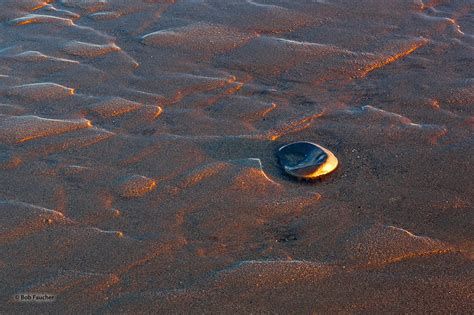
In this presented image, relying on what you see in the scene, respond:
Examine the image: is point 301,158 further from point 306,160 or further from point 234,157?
point 234,157

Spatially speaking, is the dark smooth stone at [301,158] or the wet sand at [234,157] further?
the dark smooth stone at [301,158]

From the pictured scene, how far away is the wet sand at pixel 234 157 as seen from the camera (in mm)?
2545

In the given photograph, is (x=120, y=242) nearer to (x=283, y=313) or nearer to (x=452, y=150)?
(x=283, y=313)

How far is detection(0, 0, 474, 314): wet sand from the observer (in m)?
2.54

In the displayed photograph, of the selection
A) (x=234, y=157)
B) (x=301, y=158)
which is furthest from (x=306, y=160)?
(x=234, y=157)

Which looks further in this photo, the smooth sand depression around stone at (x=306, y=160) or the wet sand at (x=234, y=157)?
the smooth sand depression around stone at (x=306, y=160)

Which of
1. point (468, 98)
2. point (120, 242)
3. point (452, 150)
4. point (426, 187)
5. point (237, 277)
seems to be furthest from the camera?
point (468, 98)

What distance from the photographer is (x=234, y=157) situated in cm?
331

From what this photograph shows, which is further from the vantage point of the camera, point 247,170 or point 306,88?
point 306,88

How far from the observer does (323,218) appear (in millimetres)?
2910

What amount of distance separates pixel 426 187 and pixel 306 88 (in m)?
1.14

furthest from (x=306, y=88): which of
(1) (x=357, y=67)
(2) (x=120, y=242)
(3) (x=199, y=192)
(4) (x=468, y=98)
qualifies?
(2) (x=120, y=242)

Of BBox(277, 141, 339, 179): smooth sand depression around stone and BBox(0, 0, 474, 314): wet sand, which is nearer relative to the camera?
BBox(0, 0, 474, 314): wet sand

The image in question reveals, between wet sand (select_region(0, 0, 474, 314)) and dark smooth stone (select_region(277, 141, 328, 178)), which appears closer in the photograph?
wet sand (select_region(0, 0, 474, 314))
